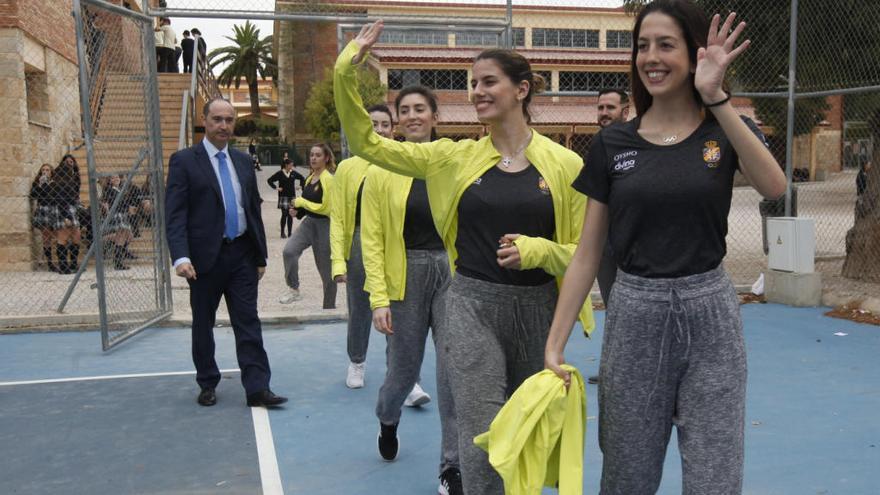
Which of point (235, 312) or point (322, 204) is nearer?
point (235, 312)

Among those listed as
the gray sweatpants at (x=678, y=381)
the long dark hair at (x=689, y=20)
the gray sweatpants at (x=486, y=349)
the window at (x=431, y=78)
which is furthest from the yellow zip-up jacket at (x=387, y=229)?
the window at (x=431, y=78)

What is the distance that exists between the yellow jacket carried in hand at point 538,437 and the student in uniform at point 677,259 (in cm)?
14

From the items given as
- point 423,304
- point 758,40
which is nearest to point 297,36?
point 758,40

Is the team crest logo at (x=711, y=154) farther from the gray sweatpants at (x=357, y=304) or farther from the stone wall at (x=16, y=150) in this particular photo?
the stone wall at (x=16, y=150)

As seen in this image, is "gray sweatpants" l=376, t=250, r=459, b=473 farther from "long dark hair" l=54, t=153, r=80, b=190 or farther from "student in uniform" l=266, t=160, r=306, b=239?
"student in uniform" l=266, t=160, r=306, b=239

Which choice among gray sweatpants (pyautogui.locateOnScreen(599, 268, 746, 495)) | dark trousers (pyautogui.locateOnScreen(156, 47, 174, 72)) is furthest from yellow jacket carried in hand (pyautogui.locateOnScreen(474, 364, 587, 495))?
dark trousers (pyautogui.locateOnScreen(156, 47, 174, 72))

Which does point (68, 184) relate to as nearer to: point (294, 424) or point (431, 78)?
point (294, 424)

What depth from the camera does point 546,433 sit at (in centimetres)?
271

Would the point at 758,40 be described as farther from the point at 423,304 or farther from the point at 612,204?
the point at 612,204

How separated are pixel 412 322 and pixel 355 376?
6.36 feet

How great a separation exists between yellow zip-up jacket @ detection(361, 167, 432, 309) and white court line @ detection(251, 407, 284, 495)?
120cm

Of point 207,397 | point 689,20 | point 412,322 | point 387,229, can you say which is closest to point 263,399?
point 207,397

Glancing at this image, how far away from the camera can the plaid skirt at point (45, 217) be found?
14.3m

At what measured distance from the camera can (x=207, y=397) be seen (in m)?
6.20
